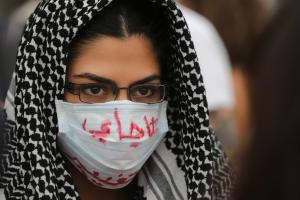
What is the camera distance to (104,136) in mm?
2889

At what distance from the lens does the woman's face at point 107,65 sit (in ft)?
9.38

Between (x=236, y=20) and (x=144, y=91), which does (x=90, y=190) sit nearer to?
(x=144, y=91)

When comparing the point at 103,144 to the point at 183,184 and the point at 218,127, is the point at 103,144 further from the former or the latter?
→ the point at 218,127

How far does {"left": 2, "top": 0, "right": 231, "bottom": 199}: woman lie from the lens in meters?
2.81

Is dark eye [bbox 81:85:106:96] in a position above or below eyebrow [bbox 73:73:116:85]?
below

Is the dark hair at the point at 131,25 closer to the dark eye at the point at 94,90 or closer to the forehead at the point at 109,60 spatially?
the forehead at the point at 109,60

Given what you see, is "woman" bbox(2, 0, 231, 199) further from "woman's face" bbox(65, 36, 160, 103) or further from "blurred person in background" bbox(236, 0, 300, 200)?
"blurred person in background" bbox(236, 0, 300, 200)

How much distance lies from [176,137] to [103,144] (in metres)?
0.41

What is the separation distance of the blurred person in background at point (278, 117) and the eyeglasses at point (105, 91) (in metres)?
1.64

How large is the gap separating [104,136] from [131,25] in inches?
18.8

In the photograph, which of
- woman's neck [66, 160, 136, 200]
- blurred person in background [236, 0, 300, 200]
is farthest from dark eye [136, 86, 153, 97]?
blurred person in background [236, 0, 300, 200]

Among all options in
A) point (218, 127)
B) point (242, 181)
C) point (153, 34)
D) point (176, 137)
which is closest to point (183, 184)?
point (176, 137)

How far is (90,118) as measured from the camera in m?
2.88

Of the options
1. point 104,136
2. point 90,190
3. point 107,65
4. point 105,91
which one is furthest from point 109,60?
point 90,190
